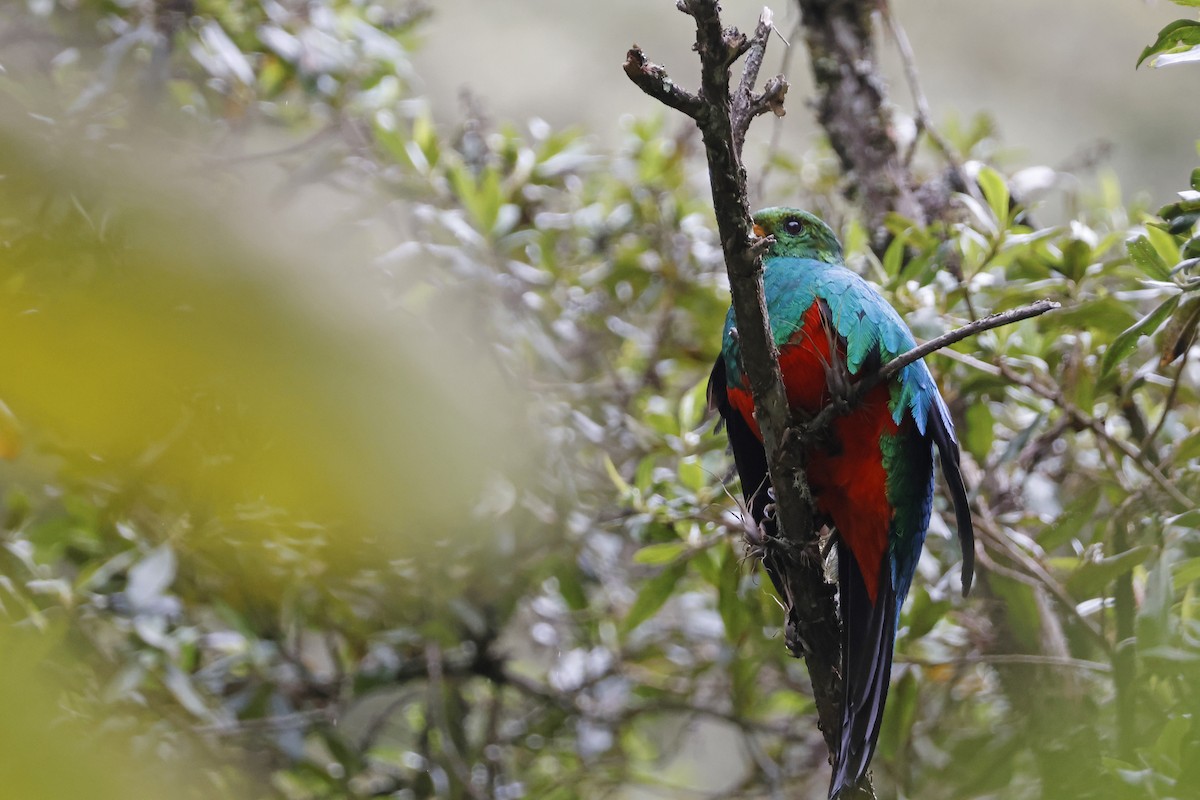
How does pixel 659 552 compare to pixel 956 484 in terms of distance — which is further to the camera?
pixel 659 552

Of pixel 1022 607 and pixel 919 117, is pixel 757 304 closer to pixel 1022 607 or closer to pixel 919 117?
pixel 1022 607

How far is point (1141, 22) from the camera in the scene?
6941mm

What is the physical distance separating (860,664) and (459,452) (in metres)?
1.84

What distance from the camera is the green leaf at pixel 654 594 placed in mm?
2779

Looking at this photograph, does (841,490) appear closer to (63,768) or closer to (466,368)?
(466,368)

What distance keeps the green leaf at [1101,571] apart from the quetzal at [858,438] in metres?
0.43

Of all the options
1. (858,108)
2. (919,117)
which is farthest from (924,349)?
(858,108)

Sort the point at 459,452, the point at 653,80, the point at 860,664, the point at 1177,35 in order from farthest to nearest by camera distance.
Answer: the point at 860,664
the point at 1177,35
the point at 653,80
the point at 459,452

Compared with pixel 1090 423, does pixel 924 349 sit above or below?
below

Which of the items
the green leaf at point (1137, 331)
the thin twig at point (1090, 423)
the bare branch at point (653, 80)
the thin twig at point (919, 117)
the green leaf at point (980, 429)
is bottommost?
the bare branch at point (653, 80)

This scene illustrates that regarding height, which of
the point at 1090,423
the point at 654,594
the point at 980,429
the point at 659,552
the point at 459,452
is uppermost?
the point at 1090,423

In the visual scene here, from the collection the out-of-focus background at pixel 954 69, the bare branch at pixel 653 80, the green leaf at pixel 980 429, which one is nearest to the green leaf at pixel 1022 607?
the green leaf at pixel 980 429

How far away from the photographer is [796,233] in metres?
2.67

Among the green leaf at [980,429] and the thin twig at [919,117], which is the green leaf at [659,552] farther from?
the thin twig at [919,117]
